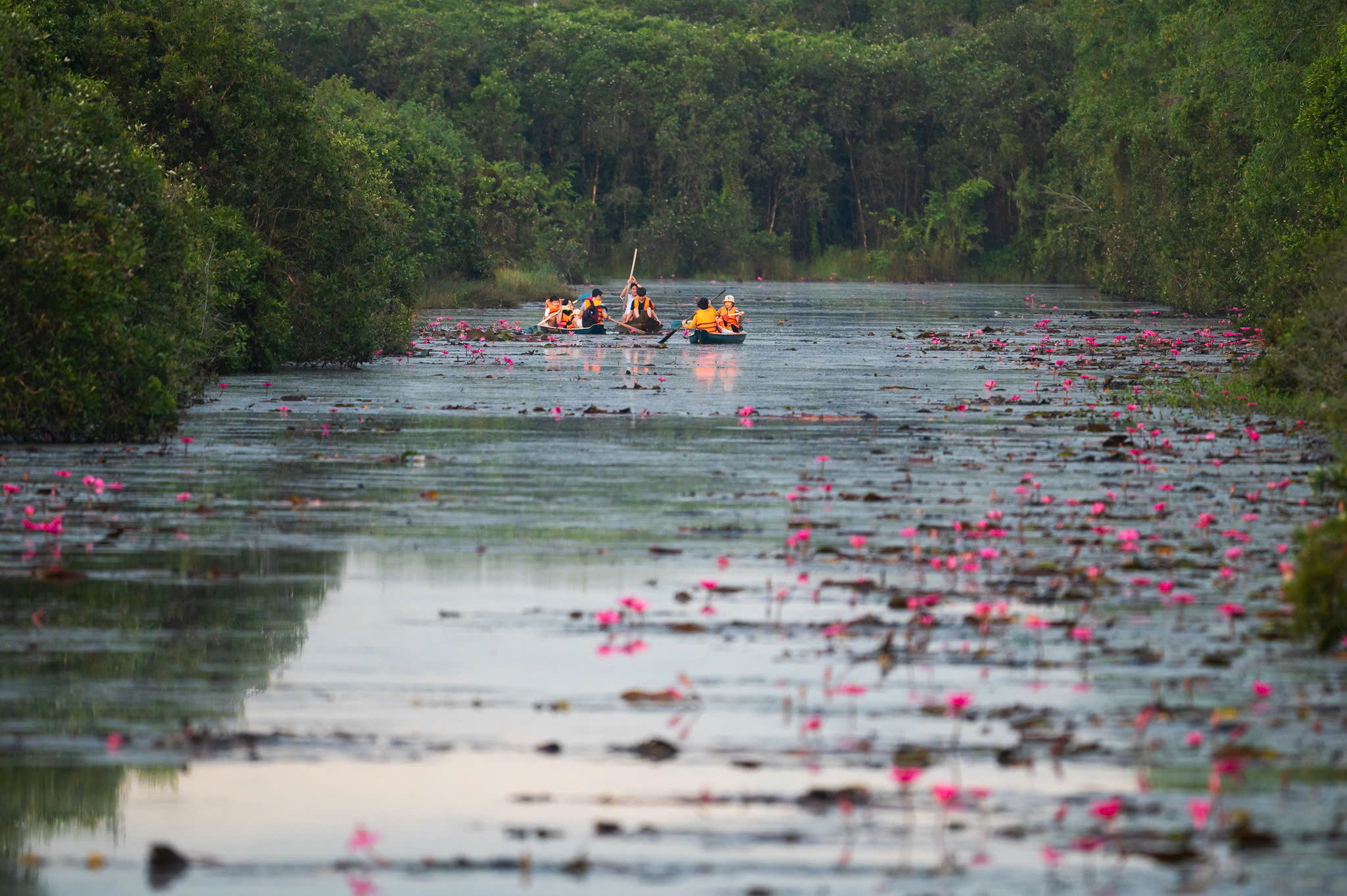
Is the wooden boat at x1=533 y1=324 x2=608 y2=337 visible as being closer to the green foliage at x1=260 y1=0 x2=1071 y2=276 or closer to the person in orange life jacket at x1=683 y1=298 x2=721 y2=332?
the person in orange life jacket at x1=683 y1=298 x2=721 y2=332

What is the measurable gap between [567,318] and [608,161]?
237 ft

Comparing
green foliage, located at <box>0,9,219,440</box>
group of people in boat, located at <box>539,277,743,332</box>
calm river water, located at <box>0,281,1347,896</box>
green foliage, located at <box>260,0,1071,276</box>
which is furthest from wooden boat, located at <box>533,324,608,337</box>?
green foliage, located at <box>260,0,1071,276</box>

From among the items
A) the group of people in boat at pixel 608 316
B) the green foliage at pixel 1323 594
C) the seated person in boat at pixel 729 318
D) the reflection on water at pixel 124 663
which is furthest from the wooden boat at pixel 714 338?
the green foliage at pixel 1323 594

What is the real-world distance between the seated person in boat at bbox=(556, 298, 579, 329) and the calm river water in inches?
1190

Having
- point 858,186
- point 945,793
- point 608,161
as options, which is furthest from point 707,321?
point 858,186

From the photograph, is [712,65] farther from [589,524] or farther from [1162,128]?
[589,524]

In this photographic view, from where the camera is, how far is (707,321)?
46.7 meters

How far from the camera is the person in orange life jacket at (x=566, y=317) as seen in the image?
2063 inches

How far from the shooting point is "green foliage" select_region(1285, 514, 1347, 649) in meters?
10.5

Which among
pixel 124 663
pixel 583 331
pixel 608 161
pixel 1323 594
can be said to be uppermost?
pixel 608 161

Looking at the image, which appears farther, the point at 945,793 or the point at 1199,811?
the point at 945,793

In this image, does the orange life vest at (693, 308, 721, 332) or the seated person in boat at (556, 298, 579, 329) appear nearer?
the orange life vest at (693, 308, 721, 332)

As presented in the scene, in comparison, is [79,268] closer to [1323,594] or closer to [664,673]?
[664,673]

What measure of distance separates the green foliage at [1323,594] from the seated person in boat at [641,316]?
1613 inches
